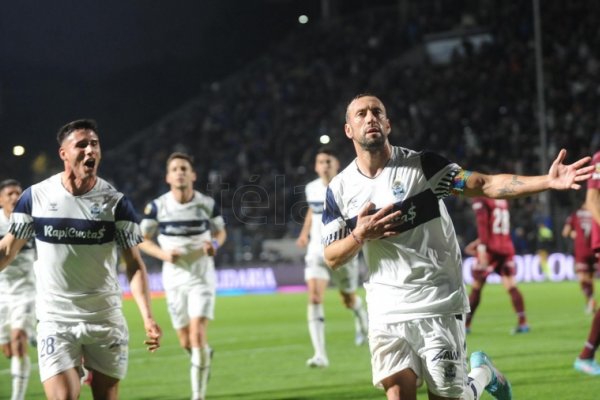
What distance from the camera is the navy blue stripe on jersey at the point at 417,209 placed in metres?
6.00

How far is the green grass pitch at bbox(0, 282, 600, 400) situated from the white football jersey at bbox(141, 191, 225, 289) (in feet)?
4.50

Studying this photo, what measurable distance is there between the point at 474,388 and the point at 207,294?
4.40 m

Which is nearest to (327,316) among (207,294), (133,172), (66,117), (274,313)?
(274,313)

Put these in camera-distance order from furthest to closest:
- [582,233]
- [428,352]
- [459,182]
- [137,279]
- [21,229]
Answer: [582,233] → [137,279] → [21,229] → [428,352] → [459,182]

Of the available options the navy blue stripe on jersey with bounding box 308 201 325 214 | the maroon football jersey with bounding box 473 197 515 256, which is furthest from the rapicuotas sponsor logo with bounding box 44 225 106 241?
the maroon football jersey with bounding box 473 197 515 256

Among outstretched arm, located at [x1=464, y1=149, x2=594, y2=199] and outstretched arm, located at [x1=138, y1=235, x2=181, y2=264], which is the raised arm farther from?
outstretched arm, located at [x1=138, y1=235, x2=181, y2=264]

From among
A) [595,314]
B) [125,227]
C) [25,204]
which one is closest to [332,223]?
[125,227]

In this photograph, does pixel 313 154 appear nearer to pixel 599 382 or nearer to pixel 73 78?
pixel 73 78

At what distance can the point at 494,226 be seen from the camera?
16.1 m

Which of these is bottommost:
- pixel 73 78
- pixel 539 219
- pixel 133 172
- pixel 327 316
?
pixel 327 316

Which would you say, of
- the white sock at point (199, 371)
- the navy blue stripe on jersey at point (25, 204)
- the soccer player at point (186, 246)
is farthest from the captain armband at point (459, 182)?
the soccer player at point (186, 246)

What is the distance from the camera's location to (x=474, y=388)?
6.93 metres

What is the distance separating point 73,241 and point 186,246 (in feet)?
14.1

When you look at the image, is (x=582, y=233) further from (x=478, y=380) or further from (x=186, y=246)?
(x=478, y=380)
